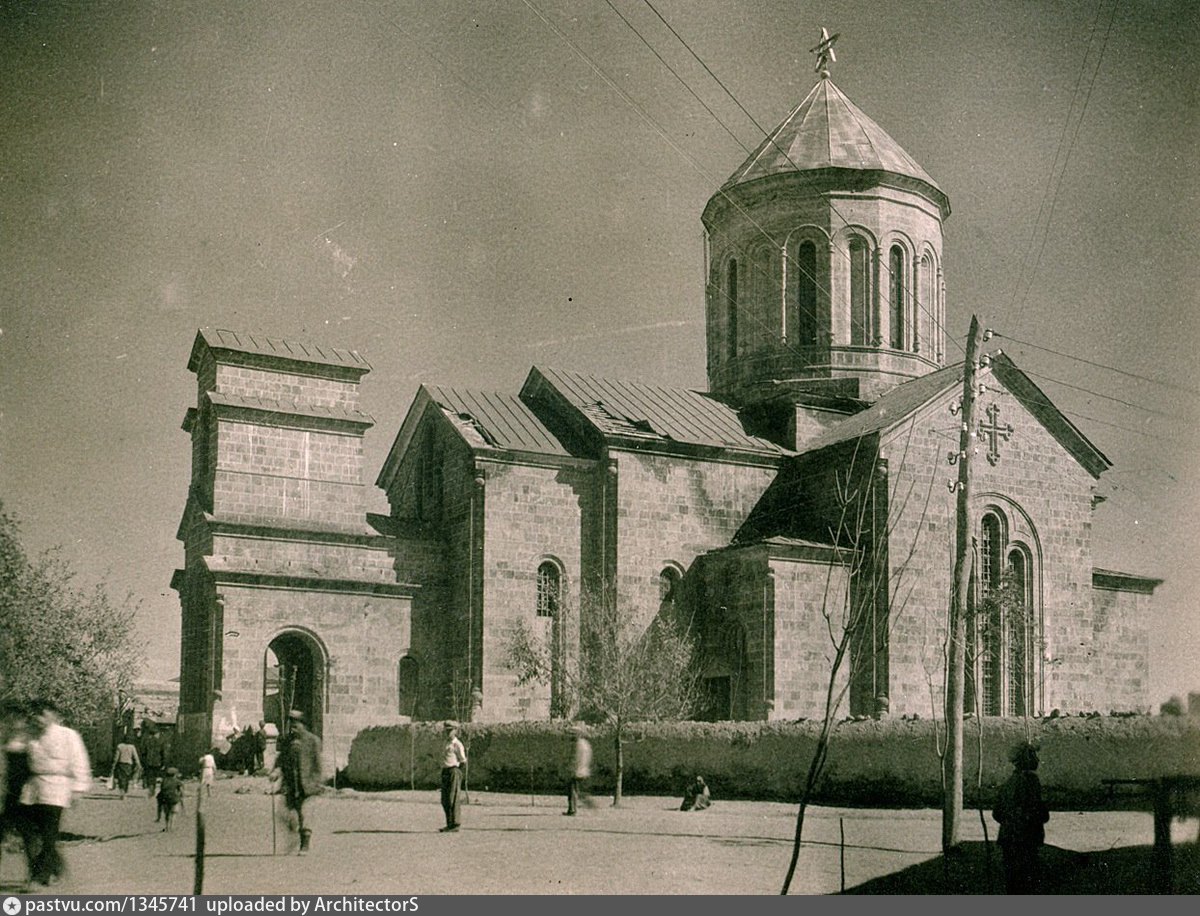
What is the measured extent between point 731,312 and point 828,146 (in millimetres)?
4903

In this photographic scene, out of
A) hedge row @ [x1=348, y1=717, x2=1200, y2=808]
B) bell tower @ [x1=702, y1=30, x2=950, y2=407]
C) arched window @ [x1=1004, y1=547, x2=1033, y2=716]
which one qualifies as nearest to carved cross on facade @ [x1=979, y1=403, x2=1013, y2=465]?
arched window @ [x1=1004, y1=547, x2=1033, y2=716]

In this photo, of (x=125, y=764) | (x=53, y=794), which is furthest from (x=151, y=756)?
(x=53, y=794)

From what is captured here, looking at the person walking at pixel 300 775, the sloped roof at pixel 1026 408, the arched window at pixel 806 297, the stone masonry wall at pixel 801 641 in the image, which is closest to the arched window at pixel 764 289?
the arched window at pixel 806 297

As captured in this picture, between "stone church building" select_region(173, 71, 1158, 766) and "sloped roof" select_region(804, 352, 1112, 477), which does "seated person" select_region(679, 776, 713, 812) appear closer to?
"stone church building" select_region(173, 71, 1158, 766)

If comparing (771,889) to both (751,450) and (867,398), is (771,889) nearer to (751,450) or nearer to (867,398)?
(751,450)

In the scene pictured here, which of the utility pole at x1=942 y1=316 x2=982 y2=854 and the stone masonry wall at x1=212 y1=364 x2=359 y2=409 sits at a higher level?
the stone masonry wall at x1=212 y1=364 x2=359 y2=409

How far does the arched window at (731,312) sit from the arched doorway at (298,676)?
1401 cm

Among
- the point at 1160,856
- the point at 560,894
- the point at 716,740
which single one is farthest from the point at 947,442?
the point at 560,894

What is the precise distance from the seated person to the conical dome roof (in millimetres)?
18084

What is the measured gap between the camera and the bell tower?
3325 cm

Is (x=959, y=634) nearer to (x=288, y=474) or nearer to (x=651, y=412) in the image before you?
(x=651, y=412)

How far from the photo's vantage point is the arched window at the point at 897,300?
111 ft

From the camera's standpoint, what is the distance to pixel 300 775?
13.6 m

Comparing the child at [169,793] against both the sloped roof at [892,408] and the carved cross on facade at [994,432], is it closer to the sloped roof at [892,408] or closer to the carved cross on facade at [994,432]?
the sloped roof at [892,408]
